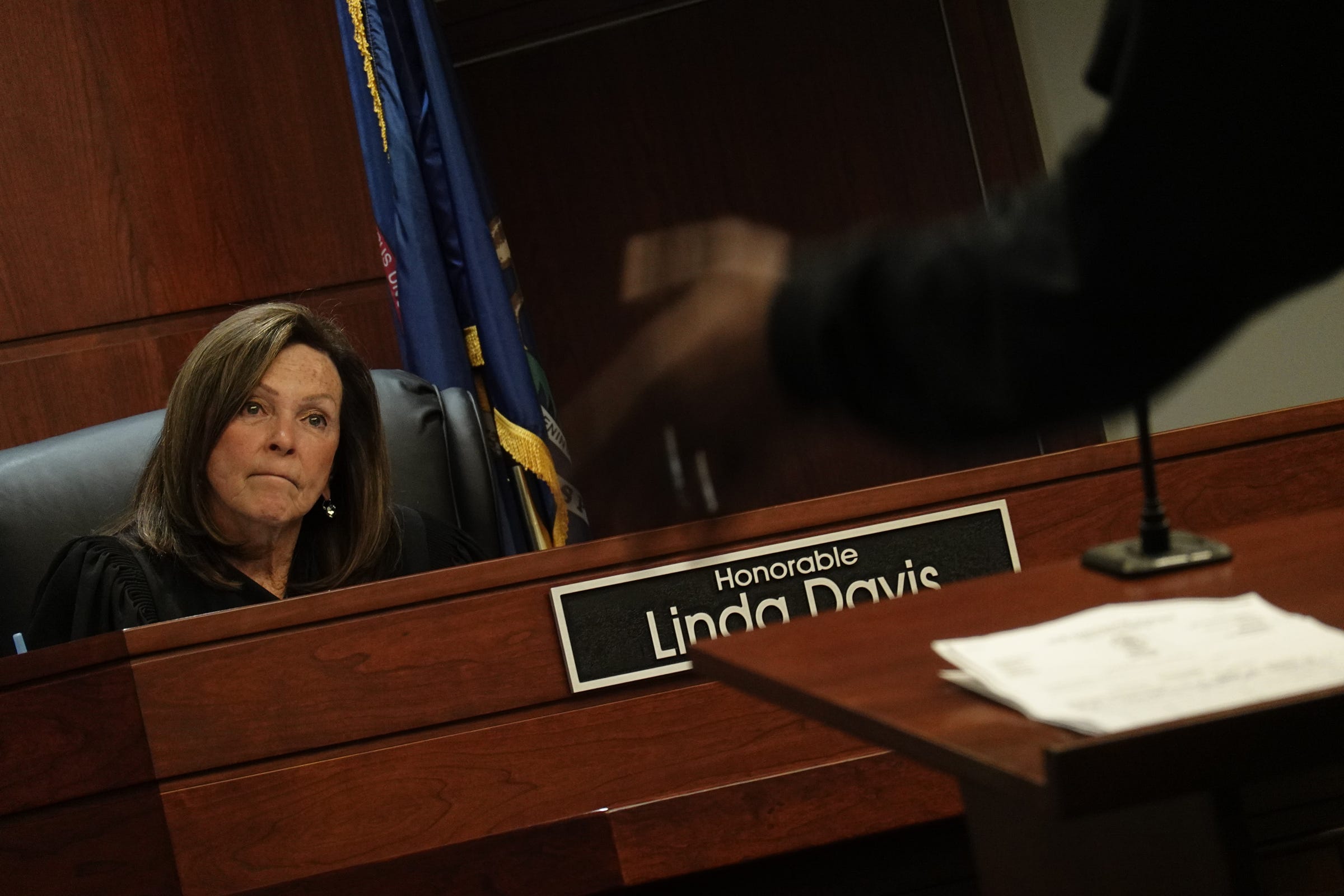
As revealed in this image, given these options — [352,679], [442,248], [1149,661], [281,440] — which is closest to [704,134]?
[442,248]

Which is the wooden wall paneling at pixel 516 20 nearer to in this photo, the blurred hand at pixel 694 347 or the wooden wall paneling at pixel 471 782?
the wooden wall paneling at pixel 471 782

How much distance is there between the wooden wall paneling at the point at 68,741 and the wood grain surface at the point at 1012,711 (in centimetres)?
97

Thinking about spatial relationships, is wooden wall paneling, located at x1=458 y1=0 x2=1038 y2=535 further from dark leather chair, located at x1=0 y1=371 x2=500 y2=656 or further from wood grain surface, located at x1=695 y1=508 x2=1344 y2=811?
wood grain surface, located at x1=695 y1=508 x2=1344 y2=811

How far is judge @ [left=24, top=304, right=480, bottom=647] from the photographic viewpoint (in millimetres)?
2158

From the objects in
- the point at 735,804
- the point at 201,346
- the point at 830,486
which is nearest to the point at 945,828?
the point at 735,804

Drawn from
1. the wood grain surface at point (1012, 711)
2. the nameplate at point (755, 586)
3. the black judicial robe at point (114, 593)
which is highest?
the black judicial robe at point (114, 593)

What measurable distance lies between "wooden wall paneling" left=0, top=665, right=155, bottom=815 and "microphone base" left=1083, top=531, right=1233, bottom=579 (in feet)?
3.81

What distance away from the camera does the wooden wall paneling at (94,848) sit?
59.1 inches

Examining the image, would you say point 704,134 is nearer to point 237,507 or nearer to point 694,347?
point 237,507

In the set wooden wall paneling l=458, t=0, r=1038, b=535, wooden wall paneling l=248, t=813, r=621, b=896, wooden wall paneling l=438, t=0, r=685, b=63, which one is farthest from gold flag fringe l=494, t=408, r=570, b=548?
wooden wall paneling l=438, t=0, r=685, b=63

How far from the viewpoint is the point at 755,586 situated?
1638 millimetres

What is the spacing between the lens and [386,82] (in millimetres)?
2967

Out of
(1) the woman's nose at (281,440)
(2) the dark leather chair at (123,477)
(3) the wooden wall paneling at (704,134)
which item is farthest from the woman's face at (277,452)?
(3) the wooden wall paneling at (704,134)

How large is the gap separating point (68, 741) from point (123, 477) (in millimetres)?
987
